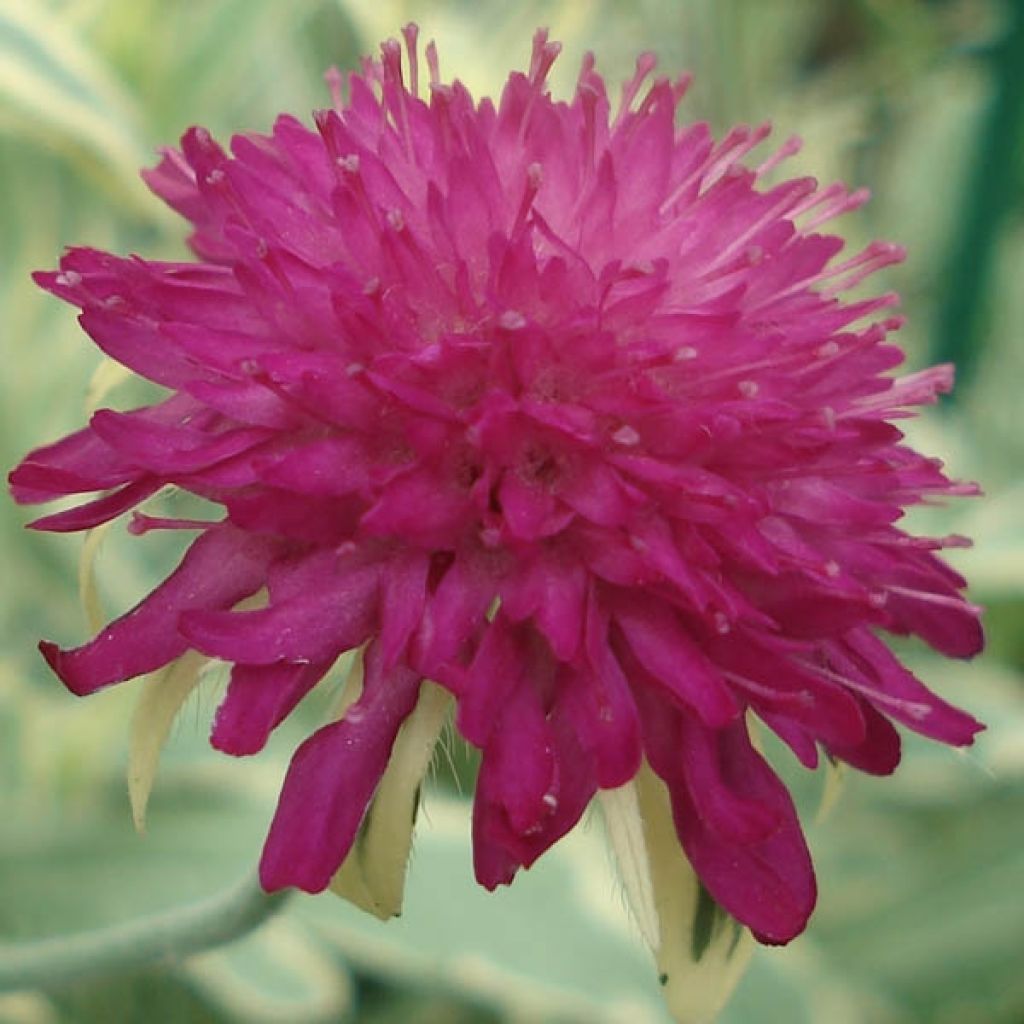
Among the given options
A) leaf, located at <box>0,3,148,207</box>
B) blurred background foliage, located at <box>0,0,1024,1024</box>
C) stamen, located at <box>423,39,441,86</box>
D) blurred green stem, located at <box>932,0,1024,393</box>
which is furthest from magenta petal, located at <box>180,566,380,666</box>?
blurred green stem, located at <box>932,0,1024,393</box>

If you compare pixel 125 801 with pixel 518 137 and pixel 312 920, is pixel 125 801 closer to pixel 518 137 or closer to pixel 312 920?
pixel 312 920

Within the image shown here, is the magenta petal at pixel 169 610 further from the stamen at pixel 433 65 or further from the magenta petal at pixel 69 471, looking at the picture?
the stamen at pixel 433 65

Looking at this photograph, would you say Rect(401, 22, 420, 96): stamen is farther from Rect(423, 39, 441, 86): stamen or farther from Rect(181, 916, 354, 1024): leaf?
Rect(181, 916, 354, 1024): leaf

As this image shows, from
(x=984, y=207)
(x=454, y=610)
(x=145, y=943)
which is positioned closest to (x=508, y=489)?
(x=454, y=610)

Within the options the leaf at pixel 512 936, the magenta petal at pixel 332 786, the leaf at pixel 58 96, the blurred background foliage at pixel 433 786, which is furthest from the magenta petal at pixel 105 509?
the leaf at pixel 58 96

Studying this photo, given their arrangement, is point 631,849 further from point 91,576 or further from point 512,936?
point 512,936

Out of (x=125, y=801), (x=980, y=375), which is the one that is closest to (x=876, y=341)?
(x=125, y=801)

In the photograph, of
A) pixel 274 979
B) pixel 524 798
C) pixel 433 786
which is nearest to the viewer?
pixel 524 798
